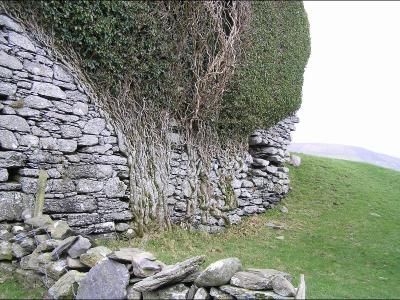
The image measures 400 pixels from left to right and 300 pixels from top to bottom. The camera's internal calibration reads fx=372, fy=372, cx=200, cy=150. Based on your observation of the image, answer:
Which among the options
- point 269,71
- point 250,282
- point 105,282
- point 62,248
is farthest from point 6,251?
point 269,71

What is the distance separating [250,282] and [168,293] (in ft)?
3.84

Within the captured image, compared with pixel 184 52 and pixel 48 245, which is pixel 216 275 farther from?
pixel 184 52

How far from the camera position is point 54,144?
8078 mm

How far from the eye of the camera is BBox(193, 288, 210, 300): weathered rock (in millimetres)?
5156

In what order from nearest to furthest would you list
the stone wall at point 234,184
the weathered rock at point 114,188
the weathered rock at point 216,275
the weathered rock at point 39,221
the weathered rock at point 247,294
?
1. the weathered rock at point 247,294
2. the weathered rock at point 216,275
3. the weathered rock at point 39,221
4. the weathered rock at point 114,188
5. the stone wall at point 234,184

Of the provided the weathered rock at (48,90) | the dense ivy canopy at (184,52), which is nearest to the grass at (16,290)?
the weathered rock at (48,90)

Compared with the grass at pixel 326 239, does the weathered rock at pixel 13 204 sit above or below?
above

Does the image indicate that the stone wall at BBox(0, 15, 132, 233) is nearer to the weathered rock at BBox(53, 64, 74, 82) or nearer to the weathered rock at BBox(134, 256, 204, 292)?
the weathered rock at BBox(53, 64, 74, 82)

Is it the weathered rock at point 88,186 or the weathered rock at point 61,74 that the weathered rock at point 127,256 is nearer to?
the weathered rock at point 88,186

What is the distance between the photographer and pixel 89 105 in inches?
342

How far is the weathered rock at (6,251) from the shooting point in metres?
6.89

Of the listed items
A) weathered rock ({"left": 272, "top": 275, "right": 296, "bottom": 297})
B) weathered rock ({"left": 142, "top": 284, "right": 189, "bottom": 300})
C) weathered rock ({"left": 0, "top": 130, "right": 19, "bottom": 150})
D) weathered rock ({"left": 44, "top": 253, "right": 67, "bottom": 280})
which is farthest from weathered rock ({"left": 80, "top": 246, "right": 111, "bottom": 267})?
weathered rock ({"left": 0, "top": 130, "right": 19, "bottom": 150})

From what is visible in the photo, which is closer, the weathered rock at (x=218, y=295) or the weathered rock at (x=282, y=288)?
the weathered rock at (x=282, y=288)

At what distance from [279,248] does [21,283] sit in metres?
6.18
